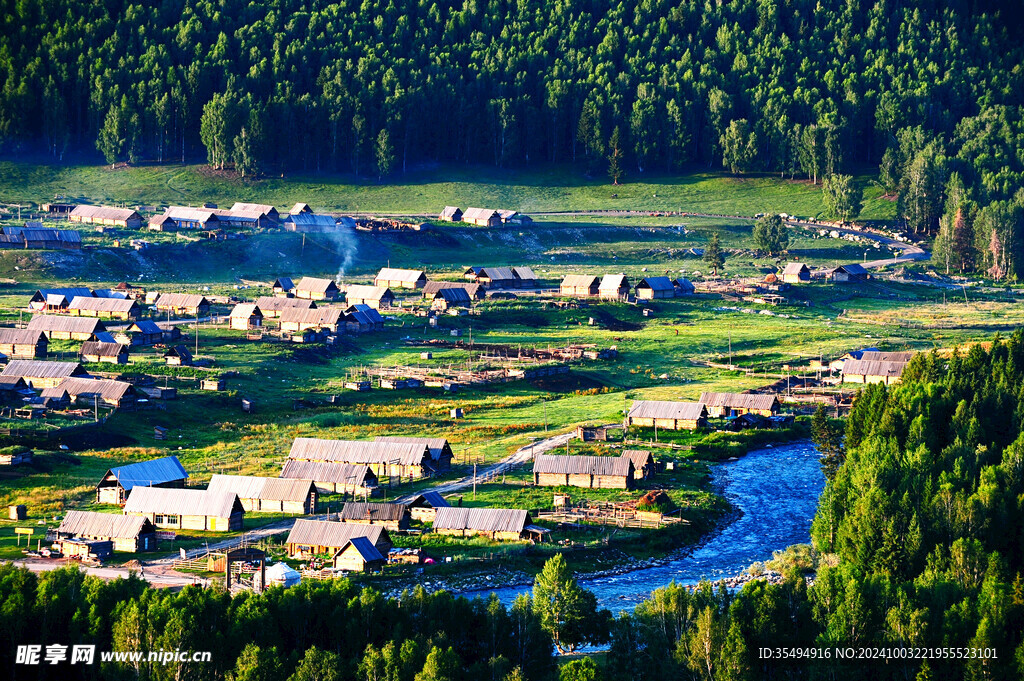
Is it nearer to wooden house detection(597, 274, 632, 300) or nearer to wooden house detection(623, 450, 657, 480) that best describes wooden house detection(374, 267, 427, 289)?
wooden house detection(597, 274, 632, 300)

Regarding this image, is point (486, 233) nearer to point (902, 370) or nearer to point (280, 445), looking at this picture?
point (902, 370)

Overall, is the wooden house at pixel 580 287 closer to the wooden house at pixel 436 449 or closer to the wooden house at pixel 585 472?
the wooden house at pixel 436 449

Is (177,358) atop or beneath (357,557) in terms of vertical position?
atop

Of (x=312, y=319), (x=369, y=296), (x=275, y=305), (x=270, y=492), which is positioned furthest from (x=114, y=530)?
(x=369, y=296)

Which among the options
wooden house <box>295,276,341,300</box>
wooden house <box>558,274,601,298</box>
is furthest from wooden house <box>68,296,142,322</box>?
wooden house <box>558,274,601,298</box>

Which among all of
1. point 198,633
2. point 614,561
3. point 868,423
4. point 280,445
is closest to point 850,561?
point 614,561

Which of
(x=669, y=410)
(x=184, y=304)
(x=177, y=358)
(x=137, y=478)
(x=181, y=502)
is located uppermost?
(x=184, y=304)

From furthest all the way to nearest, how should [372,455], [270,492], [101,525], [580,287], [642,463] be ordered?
[580,287], [642,463], [372,455], [270,492], [101,525]

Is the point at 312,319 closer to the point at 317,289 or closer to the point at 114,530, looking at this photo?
the point at 317,289
